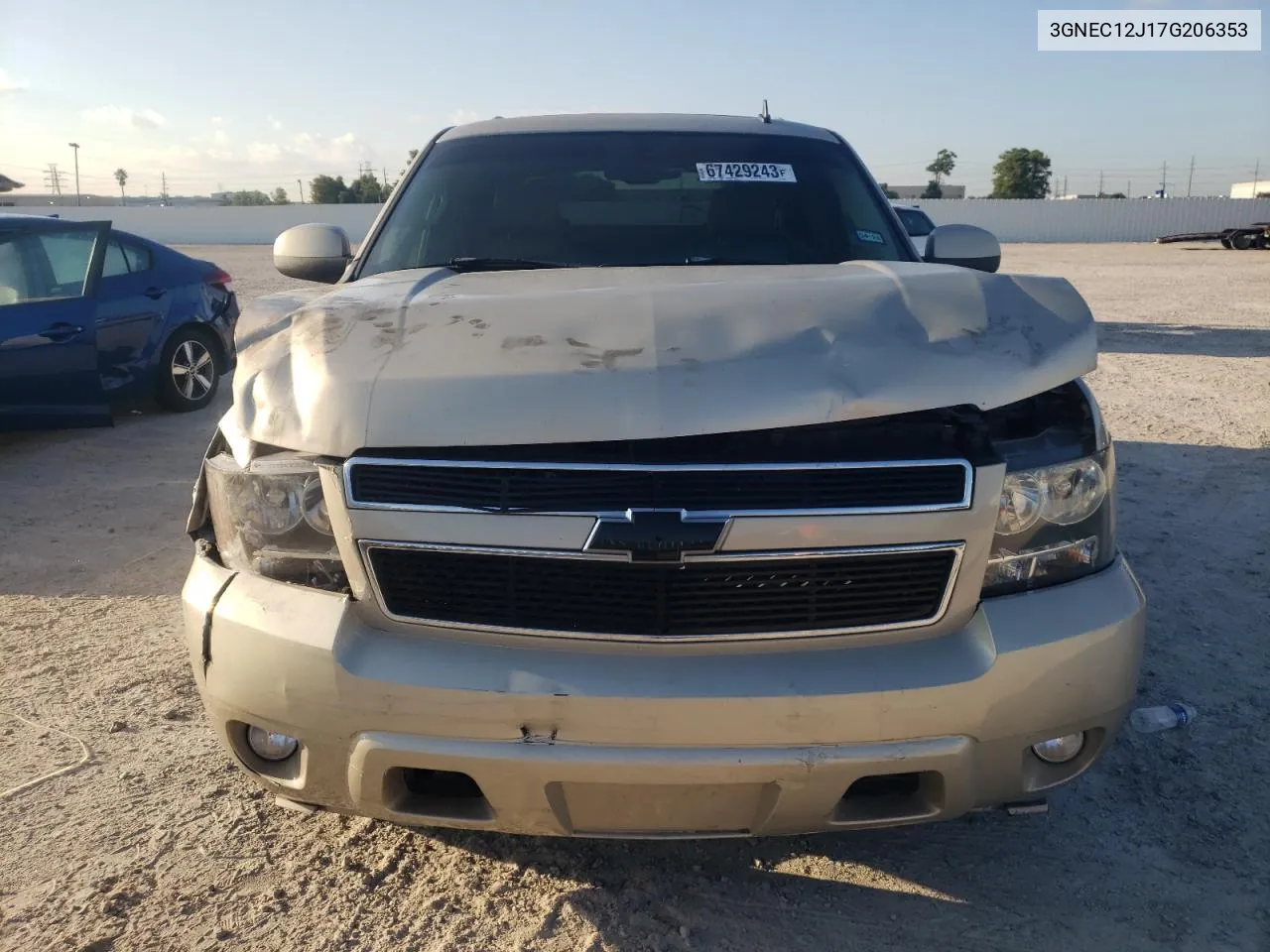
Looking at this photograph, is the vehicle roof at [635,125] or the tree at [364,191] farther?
the tree at [364,191]

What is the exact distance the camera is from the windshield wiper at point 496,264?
330 centimetres

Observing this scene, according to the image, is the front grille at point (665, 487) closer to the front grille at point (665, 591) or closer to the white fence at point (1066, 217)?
the front grille at point (665, 591)

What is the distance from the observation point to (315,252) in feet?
12.1

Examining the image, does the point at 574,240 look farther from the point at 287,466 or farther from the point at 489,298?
the point at 287,466

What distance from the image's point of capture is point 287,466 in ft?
7.12

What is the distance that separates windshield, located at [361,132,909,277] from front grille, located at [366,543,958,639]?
1543 mm

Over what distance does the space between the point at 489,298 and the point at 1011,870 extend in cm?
190

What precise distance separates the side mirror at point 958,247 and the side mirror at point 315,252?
6.77 ft

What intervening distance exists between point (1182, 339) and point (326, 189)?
241 feet

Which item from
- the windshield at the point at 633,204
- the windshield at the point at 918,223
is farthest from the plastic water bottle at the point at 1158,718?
the windshield at the point at 918,223

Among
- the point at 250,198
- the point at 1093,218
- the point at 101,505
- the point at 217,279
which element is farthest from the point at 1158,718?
the point at 250,198

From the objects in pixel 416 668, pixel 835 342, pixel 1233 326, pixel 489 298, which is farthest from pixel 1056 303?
pixel 1233 326

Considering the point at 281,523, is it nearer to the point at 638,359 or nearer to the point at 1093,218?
the point at 638,359

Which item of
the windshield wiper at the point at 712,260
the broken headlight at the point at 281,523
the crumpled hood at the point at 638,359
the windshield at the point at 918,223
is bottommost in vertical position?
the broken headlight at the point at 281,523
